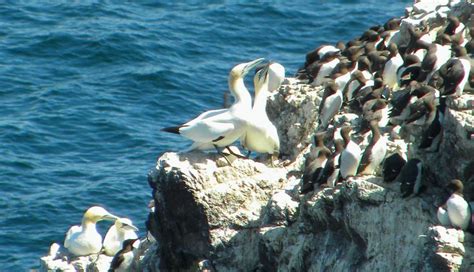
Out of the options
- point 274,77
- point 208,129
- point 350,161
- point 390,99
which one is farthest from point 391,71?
point 350,161

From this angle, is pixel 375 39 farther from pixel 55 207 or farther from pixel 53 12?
pixel 53 12

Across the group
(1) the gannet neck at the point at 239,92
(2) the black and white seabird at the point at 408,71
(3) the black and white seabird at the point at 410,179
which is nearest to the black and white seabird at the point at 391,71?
(2) the black and white seabird at the point at 408,71

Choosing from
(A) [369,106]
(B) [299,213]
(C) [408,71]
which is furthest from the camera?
(C) [408,71]

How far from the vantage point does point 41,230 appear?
79.7 ft

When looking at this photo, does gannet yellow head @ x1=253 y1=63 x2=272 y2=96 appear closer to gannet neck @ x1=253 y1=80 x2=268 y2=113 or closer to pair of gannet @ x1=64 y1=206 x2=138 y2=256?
gannet neck @ x1=253 y1=80 x2=268 y2=113

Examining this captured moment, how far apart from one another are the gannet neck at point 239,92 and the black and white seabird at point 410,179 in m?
2.93

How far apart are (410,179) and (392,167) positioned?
578 mm

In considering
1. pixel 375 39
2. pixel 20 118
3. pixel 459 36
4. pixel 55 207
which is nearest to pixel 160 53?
pixel 20 118

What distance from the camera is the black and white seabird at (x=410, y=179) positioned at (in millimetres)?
14047

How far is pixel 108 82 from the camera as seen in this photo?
3247cm

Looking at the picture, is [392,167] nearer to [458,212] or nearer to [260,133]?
[458,212]

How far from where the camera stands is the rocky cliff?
46.4ft

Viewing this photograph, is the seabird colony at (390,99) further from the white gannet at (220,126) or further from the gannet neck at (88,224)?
the gannet neck at (88,224)

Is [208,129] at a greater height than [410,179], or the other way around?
[410,179]
